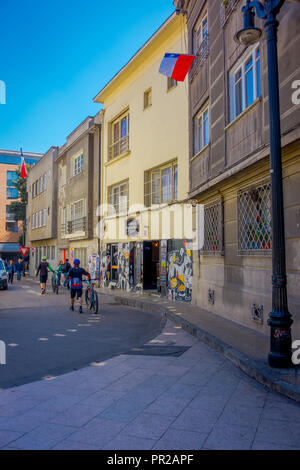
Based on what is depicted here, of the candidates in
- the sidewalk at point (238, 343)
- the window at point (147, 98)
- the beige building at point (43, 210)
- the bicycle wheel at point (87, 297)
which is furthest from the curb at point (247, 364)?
the beige building at point (43, 210)

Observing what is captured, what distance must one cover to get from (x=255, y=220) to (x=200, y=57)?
628 cm

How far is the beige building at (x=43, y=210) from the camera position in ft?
103

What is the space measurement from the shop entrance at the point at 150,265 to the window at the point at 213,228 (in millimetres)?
5710

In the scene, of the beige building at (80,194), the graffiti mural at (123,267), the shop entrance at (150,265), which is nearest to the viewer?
the shop entrance at (150,265)

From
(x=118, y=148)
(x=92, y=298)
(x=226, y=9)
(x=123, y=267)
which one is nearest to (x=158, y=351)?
(x=92, y=298)

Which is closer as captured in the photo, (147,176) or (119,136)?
(147,176)

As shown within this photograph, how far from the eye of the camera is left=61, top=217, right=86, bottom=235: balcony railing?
2440cm

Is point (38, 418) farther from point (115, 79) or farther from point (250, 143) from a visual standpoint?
point (115, 79)

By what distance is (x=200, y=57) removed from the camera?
40.0 ft

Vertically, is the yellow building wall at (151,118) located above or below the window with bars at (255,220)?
above

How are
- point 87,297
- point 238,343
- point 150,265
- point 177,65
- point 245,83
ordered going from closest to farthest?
point 238,343 → point 245,83 → point 177,65 → point 87,297 → point 150,265

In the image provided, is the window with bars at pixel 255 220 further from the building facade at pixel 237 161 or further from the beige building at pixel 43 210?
the beige building at pixel 43 210

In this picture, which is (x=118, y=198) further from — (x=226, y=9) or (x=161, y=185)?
(x=226, y=9)

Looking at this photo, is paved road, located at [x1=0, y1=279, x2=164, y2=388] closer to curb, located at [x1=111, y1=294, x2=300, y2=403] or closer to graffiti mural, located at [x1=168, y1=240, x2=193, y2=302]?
curb, located at [x1=111, y1=294, x2=300, y2=403]
